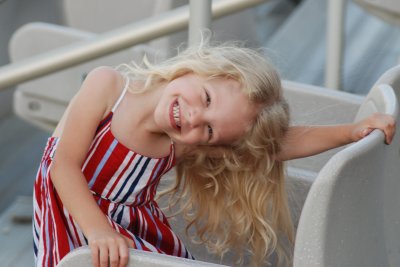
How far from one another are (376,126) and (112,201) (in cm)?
44

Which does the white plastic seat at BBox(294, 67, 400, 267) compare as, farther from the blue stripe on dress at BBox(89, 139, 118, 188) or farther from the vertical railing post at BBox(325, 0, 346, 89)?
the vertical railing post at BBox(325, 0, 346, 89)

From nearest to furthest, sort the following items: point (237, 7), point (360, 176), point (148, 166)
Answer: point (360, 176)
point (148, 166)
point (237, 7)

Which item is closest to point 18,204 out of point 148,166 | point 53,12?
point 53,12

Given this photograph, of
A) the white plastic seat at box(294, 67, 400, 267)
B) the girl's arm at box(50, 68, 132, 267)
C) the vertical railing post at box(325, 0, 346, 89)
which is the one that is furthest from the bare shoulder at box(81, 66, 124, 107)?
the vertical railing post at box(325, 0, 346, 89)

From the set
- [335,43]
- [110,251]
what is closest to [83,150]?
[110,251]

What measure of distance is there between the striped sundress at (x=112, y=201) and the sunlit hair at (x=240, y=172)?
55mm

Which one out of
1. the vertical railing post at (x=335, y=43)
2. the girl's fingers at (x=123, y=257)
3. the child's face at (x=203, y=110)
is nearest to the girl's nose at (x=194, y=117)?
the child's face at (x=203, y=110)

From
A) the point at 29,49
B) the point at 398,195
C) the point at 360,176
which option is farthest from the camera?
the point at 29,49

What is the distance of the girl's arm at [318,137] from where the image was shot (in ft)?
4.81

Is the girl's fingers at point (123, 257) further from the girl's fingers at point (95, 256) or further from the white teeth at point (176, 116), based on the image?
the white teeth at point (176, 116)

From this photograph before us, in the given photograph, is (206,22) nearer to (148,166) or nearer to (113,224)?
(148,166)

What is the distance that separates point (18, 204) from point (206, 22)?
110cm

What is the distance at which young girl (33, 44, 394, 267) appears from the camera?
1495 mm

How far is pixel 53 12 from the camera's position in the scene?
3.31 m
